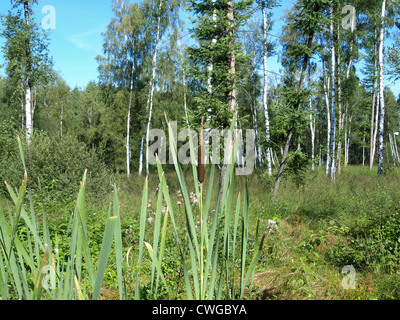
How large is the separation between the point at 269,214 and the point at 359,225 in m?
1.88

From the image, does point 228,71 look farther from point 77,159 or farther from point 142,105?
point 142,105

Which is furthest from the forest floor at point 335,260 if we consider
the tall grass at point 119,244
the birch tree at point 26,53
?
the birch tree at point 26,53

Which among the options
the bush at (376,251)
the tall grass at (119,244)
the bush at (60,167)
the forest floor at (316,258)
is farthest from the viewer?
the bush at (60,167)

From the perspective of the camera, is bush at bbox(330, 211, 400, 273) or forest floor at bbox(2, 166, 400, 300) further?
bush at bbox(330, 211, 400, 273)

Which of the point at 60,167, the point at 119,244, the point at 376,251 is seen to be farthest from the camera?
the point at 60,167

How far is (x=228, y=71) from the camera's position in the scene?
7168 mm

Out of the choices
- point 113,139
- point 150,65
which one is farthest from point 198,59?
point 113,139

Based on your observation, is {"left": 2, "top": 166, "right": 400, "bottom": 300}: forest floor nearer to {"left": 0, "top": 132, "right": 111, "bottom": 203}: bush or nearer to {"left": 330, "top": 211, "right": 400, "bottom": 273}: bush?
{"left": 330, "top": 211, "right": 400, "bottom": 273}: bush

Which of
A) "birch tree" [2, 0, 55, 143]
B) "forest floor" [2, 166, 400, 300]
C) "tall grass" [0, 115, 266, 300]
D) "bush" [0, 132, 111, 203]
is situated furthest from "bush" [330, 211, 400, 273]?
"birch tree" [2, 0, 55, 143]

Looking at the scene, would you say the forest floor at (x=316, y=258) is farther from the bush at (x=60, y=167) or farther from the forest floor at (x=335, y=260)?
the bush at (x=60, y=167)

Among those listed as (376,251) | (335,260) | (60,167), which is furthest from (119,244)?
(60,167)

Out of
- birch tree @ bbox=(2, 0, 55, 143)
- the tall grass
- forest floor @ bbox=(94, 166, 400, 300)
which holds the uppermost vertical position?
birch tree @ bbox=(2, 0, 55, 143)

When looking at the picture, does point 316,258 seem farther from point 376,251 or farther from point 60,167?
point 60,167

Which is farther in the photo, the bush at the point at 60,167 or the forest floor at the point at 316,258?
the bush at the point at 60,167
